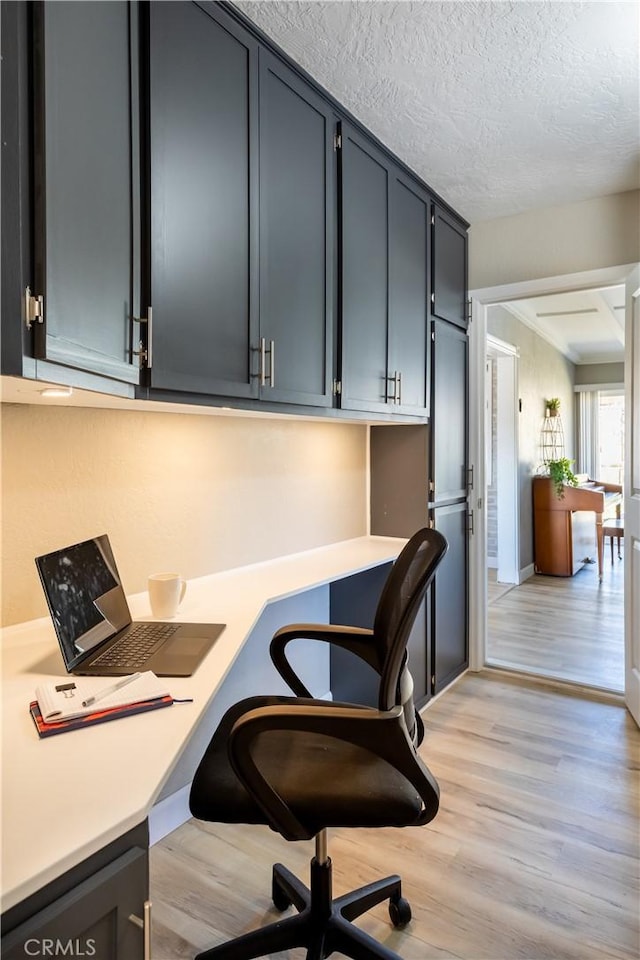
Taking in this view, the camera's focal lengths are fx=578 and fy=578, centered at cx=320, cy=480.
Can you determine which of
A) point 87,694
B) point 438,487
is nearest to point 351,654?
point 438,487

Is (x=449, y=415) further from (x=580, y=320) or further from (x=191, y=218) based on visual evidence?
(x=580, y=320)

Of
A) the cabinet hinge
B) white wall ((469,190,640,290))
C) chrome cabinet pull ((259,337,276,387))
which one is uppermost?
white wall ((469,190,640,290))

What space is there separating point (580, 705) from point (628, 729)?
0.28m

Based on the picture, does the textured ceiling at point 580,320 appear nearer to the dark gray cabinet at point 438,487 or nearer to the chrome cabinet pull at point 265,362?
the dark gray cabinet at point 438,487

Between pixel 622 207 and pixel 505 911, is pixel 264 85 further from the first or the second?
pixel 505 911

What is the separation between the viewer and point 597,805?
2131mm

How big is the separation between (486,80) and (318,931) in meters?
2.65

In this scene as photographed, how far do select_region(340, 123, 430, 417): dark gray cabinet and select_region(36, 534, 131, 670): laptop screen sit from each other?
1.08 meters

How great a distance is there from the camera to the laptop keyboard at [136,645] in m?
1.29

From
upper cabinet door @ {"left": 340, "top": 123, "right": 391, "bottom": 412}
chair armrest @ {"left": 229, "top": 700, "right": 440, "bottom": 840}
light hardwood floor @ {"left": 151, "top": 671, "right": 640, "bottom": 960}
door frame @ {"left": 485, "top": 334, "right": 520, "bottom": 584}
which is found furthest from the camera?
door frame @ {"left": 485, "top": 334, "right": 520, "bottom": 584}

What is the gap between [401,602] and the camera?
1.50 m

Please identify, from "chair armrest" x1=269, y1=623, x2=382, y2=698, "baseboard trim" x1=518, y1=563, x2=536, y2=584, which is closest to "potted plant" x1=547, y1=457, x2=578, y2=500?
"baseboard trim" x1=518, y1=563, x2=536, y2=584

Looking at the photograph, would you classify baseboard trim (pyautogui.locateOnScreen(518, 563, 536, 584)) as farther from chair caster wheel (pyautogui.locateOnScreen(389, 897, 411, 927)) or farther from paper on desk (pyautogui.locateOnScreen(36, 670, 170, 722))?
paper on desk (pyautogui.locateOnScreen(36, 670, 170, 722))

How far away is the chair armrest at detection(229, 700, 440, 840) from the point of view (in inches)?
43.8
